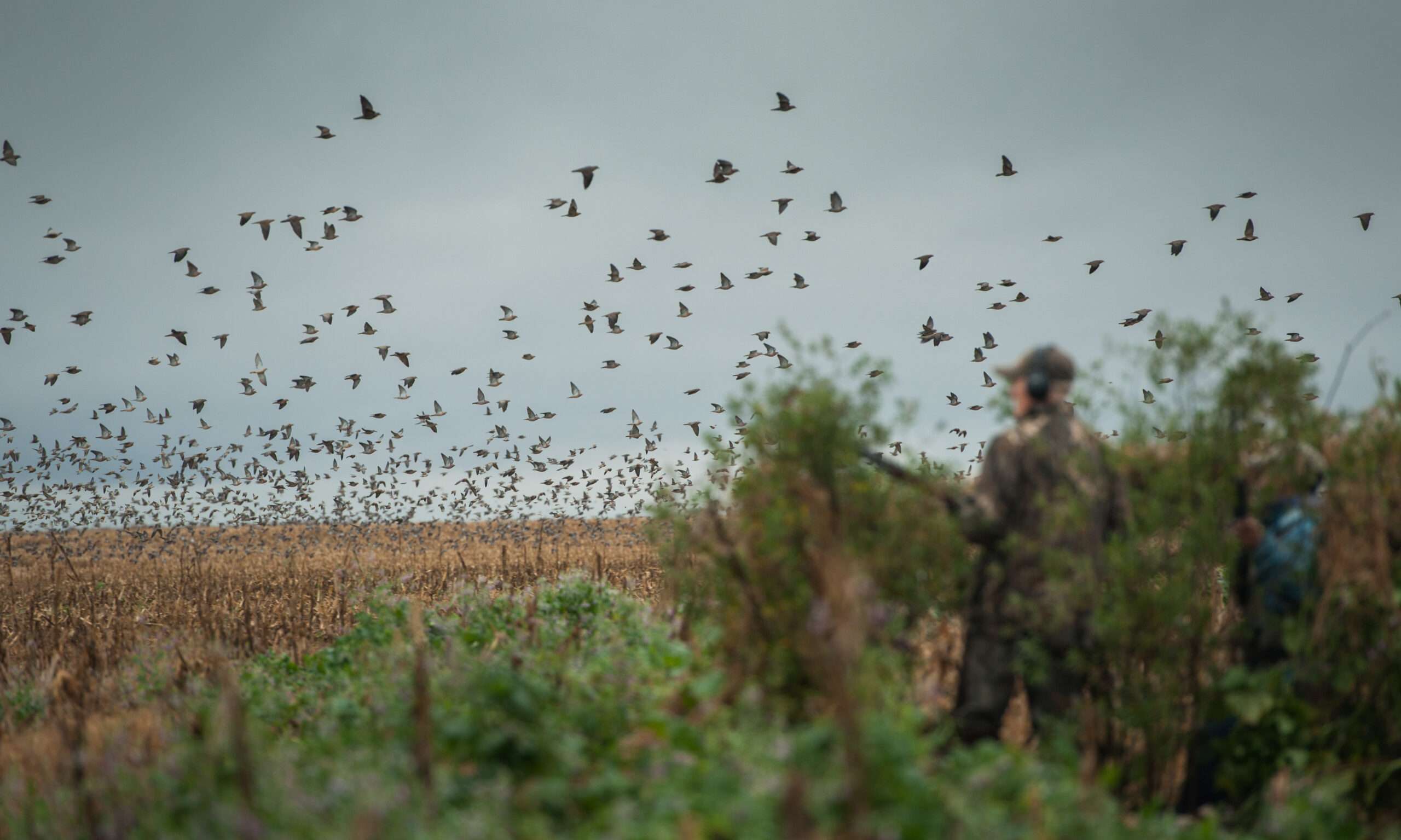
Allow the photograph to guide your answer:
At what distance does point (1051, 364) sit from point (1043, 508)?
912mm

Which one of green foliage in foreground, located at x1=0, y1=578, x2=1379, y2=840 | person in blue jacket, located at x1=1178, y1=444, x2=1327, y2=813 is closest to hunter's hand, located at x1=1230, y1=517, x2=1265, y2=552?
person in blue jacket, located at x1=1178, y1=444, x2=1327, y2=813

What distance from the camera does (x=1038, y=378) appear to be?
566cm

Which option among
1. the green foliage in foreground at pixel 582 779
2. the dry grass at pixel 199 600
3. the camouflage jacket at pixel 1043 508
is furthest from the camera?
the dry grass at pixel 199 600

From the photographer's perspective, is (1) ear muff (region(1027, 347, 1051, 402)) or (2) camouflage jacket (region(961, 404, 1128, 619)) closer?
(2) camouflage jacket (region(961, 404, 1128, 619))

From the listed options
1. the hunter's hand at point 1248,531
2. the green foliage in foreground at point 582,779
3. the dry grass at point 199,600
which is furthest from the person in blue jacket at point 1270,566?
the dry grass at point 199,600

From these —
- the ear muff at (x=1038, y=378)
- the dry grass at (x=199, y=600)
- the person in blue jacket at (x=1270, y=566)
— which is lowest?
the dry grass at (x=199, y=600)

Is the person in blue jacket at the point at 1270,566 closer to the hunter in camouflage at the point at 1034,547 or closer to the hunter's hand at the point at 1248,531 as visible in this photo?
the hunter's hand at the point at 1248,531

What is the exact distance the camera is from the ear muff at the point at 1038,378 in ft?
18.5

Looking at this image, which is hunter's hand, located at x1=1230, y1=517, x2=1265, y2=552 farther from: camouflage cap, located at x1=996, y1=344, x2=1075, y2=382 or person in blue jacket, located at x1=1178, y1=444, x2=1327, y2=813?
camouflage cap, located at x1=996, y1=344, x2=1075, y2=382

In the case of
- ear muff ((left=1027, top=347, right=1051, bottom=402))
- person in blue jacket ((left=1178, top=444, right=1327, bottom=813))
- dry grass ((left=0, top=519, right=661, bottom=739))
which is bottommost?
dry grass ((left=0, top=519, right=661, bottom=739))

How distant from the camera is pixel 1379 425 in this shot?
5.52 m

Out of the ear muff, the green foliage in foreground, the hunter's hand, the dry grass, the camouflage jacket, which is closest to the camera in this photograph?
the green foliage in foreground

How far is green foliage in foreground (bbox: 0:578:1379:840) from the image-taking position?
3.71m

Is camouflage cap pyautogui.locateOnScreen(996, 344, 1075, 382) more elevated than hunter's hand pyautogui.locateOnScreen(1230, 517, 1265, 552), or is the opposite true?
camouflage cap pyautogui.locateOnScreen(996, 344, 1075, 382)
